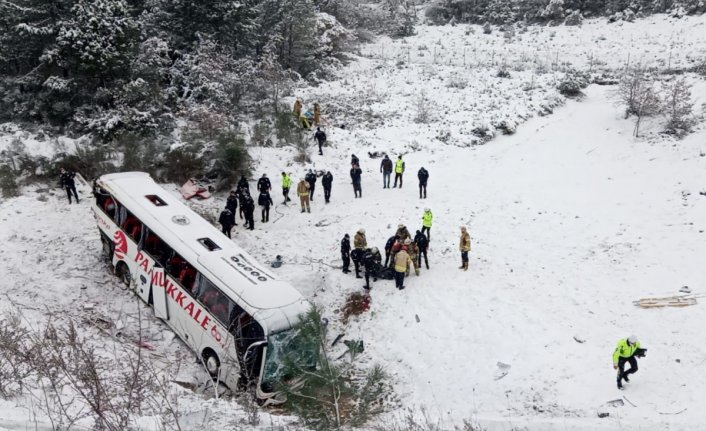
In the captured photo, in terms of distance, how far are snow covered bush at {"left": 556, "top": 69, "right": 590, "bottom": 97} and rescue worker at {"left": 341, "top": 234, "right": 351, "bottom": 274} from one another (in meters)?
20.1

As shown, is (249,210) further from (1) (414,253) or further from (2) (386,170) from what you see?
(1) (414,253)

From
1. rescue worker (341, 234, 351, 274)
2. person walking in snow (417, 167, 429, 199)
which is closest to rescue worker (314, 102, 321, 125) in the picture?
person walking in snow (417, 167, 429, 199)

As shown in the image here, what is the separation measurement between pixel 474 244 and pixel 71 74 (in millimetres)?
18321

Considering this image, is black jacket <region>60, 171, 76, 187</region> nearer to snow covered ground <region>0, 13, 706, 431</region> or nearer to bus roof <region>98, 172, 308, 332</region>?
snow covered ground <region>0, 13, 706, 431</region>

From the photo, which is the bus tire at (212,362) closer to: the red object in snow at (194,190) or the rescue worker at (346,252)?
the rescue worker at (346,252)

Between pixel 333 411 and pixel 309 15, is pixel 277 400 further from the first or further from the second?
pixel 309 15

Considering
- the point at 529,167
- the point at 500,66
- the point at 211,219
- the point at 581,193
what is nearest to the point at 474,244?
the point at 581,193

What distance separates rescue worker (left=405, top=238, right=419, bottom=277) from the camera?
1581 cm

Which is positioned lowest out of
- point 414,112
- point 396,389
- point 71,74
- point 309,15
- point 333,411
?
point 396,389

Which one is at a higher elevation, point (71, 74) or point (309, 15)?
point (309, 15)

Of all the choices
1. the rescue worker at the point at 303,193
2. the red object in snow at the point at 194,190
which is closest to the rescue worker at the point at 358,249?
the rescue worker at the point at 303,193

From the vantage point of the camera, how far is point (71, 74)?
22406 millimetres

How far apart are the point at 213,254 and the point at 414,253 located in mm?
6394

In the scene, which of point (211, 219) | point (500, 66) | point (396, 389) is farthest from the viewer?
point (500, 66)
